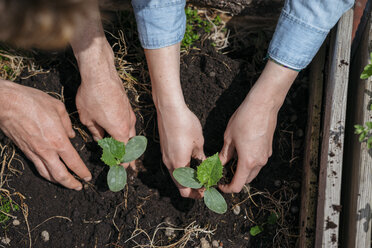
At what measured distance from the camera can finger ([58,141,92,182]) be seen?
1416mm

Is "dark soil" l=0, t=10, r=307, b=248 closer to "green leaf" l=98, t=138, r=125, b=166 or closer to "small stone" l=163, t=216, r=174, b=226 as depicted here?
"small stone" l=163, t=216, r=174, b=226

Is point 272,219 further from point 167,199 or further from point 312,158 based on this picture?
point 167,199

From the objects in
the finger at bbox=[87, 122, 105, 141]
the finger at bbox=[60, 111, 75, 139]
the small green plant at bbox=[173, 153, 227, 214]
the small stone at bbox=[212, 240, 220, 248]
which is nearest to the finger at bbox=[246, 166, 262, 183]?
the small green plant at bbox=[173, 153, 227, 214]

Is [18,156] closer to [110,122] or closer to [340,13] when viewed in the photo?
[110,122]

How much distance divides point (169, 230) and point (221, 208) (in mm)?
286

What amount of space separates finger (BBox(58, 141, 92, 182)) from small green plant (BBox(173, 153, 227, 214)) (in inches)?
16.4

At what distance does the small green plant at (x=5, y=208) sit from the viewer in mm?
1506

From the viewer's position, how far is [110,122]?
1.41 metres

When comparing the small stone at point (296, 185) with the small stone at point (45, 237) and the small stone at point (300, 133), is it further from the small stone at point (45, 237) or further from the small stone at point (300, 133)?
the small stone at point (45, 237)

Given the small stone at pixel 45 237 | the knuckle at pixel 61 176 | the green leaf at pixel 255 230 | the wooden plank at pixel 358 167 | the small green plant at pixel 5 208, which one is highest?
the wooden plank at pixel 358 167

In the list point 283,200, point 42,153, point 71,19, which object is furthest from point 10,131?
point 283,200

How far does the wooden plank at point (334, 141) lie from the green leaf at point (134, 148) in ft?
2.16

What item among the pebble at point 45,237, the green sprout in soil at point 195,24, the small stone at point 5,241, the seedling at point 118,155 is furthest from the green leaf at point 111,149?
the green sprout in soil at point 195,24

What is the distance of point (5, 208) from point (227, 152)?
0.95 m
